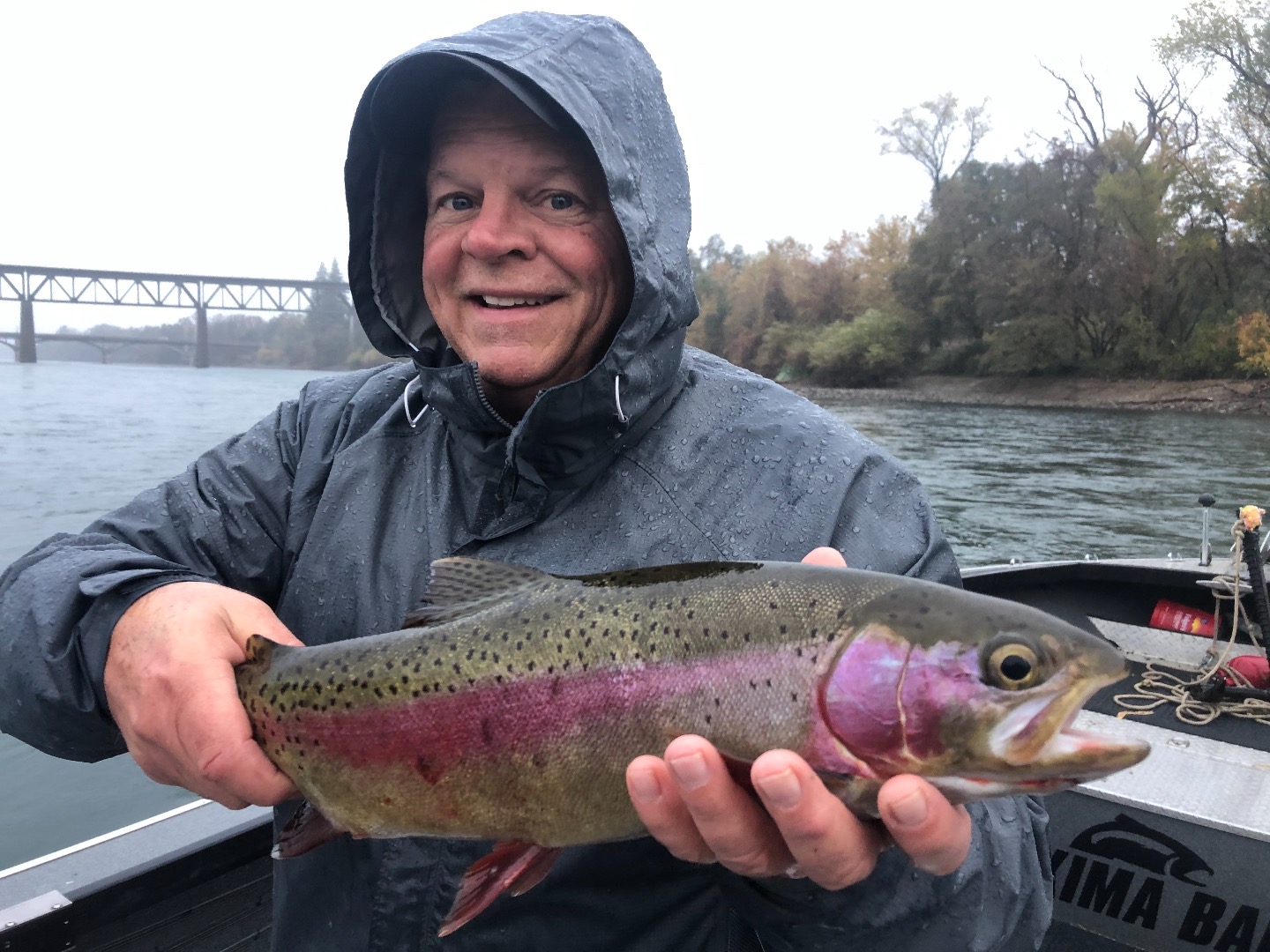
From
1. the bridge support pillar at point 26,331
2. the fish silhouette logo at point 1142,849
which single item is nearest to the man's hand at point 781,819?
the fish silhouette logo at point 1142,849

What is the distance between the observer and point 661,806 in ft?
5.06

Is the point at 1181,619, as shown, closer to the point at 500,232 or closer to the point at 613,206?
the point at 613,206

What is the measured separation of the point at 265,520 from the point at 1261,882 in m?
3.55

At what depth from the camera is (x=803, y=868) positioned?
1.56m

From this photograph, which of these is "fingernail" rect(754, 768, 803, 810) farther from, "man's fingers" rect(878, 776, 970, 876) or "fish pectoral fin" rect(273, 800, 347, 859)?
"fish pectoral fin" rect(273, 800, 347, 859)

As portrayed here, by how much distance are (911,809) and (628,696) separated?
0.53 metres

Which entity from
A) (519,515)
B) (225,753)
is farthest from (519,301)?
(225,753)

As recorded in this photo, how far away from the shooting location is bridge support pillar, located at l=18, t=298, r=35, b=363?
72812mm

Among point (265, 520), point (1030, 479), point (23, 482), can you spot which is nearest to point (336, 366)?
point (23, 482)

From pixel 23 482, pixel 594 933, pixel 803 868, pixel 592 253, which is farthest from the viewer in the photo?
pixel 23 482

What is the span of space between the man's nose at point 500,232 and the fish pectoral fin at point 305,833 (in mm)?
1305

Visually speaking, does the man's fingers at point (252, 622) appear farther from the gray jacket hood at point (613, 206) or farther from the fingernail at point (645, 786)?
the fingernail at point (645, 786)

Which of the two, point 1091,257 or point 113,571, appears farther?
point 1091,257

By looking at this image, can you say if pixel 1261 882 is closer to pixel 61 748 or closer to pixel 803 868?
pixel 803 868
